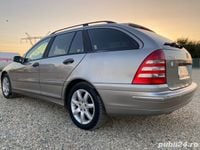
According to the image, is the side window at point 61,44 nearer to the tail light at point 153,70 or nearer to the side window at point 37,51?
the side window at point 37,51

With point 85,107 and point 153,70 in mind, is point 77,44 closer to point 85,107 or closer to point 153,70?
point 85,107

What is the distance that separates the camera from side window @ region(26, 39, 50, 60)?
4.54 meters

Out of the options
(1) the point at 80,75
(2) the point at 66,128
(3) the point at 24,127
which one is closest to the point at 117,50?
(1) the point at 80,75

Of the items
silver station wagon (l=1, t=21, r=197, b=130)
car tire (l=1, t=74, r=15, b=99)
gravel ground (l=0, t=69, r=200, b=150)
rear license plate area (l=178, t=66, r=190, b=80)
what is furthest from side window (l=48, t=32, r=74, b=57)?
car tire (l=1, t=74, r=15, b=99)

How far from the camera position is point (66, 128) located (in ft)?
11.5

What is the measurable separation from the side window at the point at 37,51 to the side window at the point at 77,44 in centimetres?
93

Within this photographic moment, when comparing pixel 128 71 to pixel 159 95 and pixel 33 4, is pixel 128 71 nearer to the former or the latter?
pixel 159 95

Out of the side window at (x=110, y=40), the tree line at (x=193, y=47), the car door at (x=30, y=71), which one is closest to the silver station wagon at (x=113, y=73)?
the side window at (x=110, y=40)

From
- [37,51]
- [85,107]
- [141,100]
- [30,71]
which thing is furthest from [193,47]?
[141,100]

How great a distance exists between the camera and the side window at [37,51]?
4542mm

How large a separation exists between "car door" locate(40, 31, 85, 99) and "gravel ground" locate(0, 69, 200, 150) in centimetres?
54

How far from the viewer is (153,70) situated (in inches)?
108

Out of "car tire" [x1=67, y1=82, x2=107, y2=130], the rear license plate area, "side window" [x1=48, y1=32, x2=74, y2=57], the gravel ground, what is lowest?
the gravel ground

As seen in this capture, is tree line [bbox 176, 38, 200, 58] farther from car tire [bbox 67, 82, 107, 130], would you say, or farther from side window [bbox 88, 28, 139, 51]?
car tire [bbox 67, 82, 107, 130]
